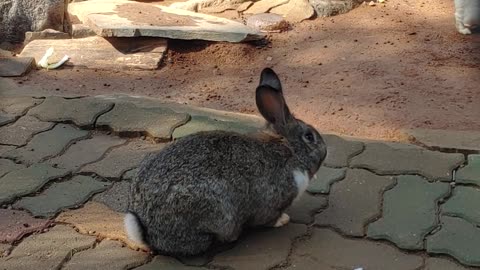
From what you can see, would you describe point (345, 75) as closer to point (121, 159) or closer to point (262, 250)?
point (121, 159)

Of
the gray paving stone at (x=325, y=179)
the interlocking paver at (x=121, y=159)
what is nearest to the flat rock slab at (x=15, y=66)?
the interlocking paver at (x=121, y=159)

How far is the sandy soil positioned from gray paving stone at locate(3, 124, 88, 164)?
0.85 m

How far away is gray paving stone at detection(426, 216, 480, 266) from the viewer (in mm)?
3424

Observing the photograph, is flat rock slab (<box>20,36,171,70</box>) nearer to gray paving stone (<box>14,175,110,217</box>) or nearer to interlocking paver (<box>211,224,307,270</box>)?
gray paving stone (<box>14,175,110,217</box>)

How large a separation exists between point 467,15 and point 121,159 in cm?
341

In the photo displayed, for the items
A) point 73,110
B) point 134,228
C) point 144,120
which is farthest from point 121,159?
point 134,228

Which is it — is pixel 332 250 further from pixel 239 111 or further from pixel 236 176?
pixel 239 111

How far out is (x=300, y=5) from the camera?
719 cm

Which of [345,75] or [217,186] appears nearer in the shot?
[217,186]

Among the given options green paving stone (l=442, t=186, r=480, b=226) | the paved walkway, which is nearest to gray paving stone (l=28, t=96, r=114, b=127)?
the paved walkway

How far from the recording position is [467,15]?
6.28 meters

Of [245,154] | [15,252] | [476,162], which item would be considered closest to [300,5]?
[476,162]

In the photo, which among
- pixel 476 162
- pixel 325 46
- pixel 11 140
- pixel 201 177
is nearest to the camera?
pixel 201 177

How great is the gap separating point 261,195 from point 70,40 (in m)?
3.55
